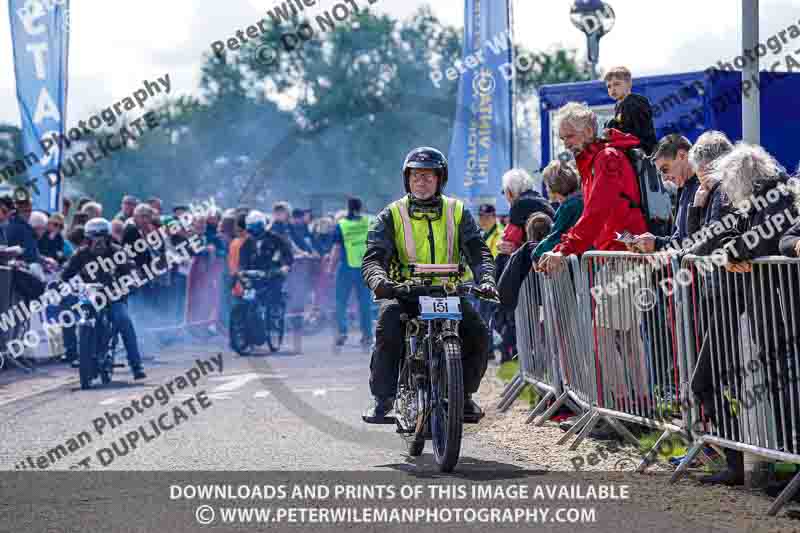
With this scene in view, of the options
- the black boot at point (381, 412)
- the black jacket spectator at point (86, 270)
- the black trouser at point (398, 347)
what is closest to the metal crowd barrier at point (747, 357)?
the black trouser at point (398, 347)

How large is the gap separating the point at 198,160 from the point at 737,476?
80437mm

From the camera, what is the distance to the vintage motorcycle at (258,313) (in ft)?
63.4

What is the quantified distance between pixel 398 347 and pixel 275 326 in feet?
38.4

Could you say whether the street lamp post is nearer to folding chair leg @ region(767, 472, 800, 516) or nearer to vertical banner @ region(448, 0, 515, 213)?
vertical banner @ region(448, 0, 515, 213)

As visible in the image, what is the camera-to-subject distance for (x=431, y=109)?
82375 mm

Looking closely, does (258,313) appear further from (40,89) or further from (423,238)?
(423,238)

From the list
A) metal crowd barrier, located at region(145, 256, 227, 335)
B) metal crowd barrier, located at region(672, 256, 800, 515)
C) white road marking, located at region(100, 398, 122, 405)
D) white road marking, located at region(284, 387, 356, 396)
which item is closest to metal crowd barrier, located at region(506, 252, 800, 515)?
metal crowd barrier, located at region(672, 256, 800, 515)

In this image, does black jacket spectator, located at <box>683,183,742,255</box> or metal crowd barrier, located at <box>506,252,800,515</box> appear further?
black jacket spectator, located at <box>683,183,742,255</box>

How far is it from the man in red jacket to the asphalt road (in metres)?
1.55

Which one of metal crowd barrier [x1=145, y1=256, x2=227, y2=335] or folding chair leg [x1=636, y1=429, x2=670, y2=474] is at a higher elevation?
metal crowd barrier [x1=145, y1=256, x2=227, y2=335]

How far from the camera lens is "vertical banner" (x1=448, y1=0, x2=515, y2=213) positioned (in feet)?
68.0

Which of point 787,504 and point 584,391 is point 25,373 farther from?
point 787,504

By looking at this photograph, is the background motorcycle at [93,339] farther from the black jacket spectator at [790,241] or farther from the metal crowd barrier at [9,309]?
the black jacket spectator at [790,241]

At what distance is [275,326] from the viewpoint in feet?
66.2
